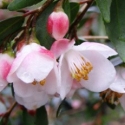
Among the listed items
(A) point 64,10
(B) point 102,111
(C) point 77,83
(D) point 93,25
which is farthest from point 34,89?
(B) point 102,111

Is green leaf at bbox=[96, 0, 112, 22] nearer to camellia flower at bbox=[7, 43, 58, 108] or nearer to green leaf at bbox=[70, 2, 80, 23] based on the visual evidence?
camellia flower at bbox=[7, 43, 58, 108]

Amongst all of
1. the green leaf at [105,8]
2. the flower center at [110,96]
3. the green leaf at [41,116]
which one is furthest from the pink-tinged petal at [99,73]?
the green leaf at [41,116]

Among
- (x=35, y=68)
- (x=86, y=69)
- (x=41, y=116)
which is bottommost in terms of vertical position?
(x=41, y=116)

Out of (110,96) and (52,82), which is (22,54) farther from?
(110,96)

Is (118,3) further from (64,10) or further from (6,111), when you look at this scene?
(6,111)

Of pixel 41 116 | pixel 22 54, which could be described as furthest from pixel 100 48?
pixel 41 116

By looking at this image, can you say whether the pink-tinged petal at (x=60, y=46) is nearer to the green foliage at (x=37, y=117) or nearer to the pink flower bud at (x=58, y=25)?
the pink flower bud at (x=58, y=25)
